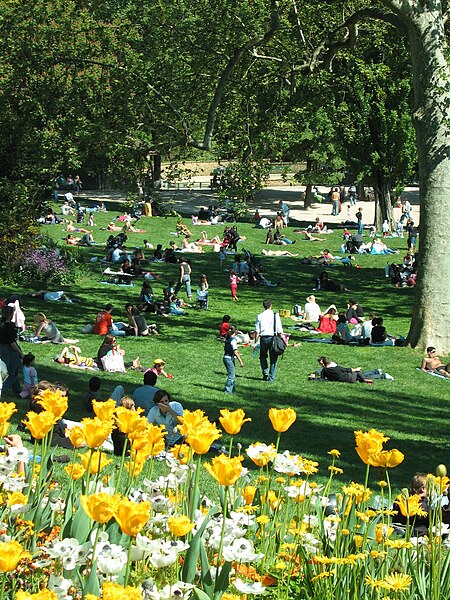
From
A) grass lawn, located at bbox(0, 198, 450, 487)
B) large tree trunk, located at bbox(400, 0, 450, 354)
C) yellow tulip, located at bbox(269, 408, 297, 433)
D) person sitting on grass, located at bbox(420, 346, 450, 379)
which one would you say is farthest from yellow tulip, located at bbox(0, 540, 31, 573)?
large tree trunk, located at bbox(400, 0, 450, 354)

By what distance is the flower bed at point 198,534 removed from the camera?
4.11 meters

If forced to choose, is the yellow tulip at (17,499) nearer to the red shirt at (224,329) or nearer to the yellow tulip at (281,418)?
the yellow tulip at (281,418)

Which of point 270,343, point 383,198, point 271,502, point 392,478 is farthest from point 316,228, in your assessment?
point 271,502

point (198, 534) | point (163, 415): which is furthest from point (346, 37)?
point (198, 534)

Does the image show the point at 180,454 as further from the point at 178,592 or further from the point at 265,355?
the point at 265,355

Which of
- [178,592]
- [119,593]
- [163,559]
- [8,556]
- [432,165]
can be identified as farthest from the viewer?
[432,165]

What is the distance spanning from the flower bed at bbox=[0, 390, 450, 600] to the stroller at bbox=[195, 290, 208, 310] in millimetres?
20448

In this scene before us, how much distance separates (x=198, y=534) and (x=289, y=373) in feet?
48.9

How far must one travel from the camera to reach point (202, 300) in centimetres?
2606

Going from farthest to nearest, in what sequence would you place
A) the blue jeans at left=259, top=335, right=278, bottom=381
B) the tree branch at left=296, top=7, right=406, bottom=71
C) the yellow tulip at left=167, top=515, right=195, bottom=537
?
the tree branch at left=296, top=7, right=406, bottom=71, the blue jeans at left=259, top=335, right=278, bottom=381, the yellow tulip at left=167, top=515, right=195, bottom=537

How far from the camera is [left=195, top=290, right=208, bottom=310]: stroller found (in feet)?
85.4

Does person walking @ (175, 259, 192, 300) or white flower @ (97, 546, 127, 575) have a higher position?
white flower @ (97, 546, 127, 575)

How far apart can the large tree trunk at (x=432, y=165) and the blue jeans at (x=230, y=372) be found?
5428 millimetres

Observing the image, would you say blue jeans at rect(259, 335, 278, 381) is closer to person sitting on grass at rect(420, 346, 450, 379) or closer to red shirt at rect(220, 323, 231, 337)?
person sitting on grass at rect(420, 346, 450, 379)
